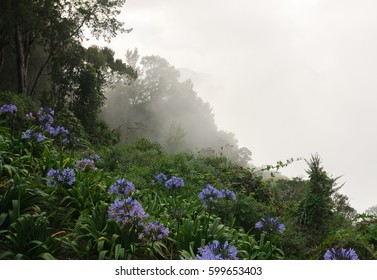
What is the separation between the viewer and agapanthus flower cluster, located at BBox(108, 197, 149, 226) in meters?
3.19

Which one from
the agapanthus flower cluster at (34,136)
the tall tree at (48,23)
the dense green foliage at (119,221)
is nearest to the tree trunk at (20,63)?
the tall tree at (48,23)

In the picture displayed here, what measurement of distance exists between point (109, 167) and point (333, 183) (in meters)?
5.19

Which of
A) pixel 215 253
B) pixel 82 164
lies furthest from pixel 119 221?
pixel 82 164

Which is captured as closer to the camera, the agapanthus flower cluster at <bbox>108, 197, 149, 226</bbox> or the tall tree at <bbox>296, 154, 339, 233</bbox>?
the agapanthus flower cluster at <bbox>108, 197, 149, 226</bbox>

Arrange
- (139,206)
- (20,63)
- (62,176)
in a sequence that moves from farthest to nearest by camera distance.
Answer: (20,63), (62,176), (139,206)

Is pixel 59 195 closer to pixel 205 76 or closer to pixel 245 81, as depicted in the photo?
pixel 205 76

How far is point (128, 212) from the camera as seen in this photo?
10.6ft

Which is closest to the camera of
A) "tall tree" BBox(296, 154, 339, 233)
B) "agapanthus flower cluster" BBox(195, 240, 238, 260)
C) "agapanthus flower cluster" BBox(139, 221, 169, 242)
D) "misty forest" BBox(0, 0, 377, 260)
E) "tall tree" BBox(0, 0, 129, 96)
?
"agapanthus flower cluster" BBox(195, 240, 238, 260)

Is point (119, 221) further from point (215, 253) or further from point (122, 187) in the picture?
point (215, 253)

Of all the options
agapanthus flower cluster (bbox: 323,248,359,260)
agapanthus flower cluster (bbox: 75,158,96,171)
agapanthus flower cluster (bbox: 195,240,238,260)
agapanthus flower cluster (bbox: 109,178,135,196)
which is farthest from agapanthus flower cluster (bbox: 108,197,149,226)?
agapanthus flower cluster (bbox: 75,158,96,171)

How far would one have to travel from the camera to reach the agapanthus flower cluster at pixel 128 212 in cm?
319

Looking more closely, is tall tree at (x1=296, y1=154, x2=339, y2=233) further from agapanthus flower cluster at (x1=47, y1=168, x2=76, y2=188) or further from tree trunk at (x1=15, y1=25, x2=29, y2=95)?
tree trunk at (x1=15, y1=25, x2=29, y2=95)

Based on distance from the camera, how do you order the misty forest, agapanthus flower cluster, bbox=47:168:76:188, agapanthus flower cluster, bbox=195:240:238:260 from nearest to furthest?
agapanthus flower cluster, bbox=195:240:238:260 → the misty forest → agapanthus flower cluster, bbox=47:168:76:188

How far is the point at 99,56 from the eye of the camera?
22.6m
